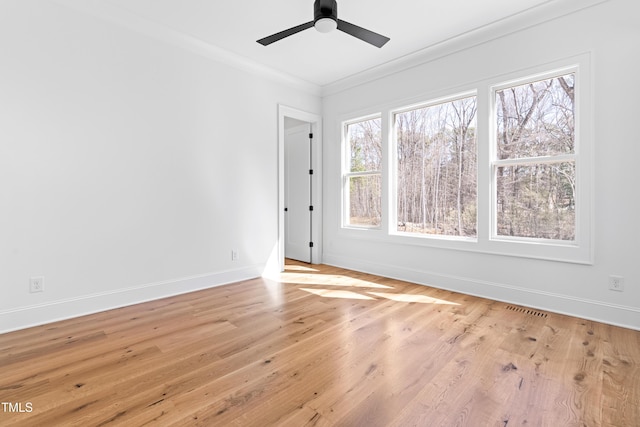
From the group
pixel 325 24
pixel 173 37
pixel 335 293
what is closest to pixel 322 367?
pixel 335 293

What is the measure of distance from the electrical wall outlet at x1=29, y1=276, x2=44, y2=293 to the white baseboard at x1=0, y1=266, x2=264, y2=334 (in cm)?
14

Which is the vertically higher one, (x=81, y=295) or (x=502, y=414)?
(x=81, y=295)

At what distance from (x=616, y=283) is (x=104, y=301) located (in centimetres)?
471

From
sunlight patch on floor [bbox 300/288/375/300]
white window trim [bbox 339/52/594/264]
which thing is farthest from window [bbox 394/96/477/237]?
sunlight patch on floor [bbox 300/288/375/300]

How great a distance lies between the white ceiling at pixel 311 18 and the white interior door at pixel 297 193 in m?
1.65

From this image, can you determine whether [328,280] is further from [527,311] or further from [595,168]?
[595,168]

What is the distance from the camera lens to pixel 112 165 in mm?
3068

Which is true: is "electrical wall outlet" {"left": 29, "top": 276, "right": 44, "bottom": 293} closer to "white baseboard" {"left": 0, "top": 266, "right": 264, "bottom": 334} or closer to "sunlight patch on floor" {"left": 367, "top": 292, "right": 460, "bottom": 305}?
"white baseboard" {"left": 0, "top": 266, "right": 264, "bottom": 334}

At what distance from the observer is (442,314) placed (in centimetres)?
296

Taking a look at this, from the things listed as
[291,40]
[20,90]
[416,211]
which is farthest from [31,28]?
[416,211]

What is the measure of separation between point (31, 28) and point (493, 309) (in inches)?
193

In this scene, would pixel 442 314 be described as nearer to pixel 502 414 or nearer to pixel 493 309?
pixel 493 309

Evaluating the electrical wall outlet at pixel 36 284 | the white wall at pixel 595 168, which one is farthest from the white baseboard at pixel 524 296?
the electrical wall outlet at pixel 36 284

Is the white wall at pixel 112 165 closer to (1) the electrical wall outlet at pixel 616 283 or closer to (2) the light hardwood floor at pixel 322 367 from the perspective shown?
(2) the light hardwood floor at pixel 322 367
